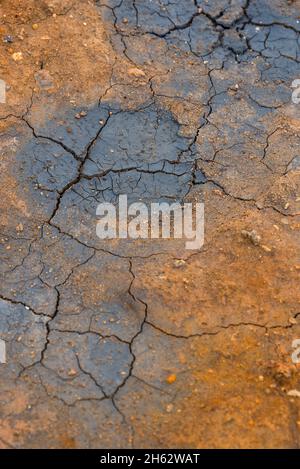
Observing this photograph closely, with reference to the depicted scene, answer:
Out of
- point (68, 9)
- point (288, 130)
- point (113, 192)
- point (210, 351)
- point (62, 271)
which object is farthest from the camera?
point (68, 9)

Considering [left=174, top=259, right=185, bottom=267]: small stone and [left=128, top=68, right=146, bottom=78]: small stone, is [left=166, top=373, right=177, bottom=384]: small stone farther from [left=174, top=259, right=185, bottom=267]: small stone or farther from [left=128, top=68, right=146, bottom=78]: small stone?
[left=128, top=68, right=146, bottom=78]: small stone

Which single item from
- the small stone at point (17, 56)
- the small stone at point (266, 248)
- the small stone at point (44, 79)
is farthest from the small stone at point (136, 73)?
the small stone at point (266, 248)

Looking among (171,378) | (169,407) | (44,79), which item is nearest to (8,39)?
(44,79)

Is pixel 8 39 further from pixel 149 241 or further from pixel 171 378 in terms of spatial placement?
pixel 171 378

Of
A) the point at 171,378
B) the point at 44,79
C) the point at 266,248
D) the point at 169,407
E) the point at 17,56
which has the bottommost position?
the point at 169,407

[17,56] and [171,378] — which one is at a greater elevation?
[17,56]

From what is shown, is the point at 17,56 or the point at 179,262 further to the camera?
the point at 17,56

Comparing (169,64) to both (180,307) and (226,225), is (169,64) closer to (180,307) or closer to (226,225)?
(226,225)
